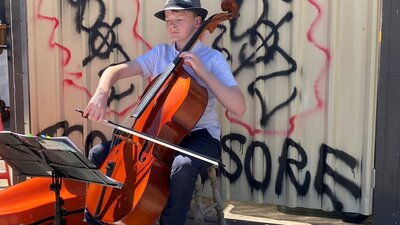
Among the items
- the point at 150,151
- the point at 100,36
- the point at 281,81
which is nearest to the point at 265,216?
the point at 281,81

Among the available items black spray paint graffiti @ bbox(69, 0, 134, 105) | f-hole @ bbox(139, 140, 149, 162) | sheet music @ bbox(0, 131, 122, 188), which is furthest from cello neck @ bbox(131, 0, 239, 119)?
black spray paint graffiti @ bbox(69, 0, 134, 105)

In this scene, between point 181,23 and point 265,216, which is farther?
point 265,216

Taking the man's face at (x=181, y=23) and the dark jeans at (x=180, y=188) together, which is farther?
the man's face at (x=181, y=23)

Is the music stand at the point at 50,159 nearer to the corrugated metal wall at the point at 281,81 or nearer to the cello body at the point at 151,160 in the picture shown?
the cello body at the point at 151,160

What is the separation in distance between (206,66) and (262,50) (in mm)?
769

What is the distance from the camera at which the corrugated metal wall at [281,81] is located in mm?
3676

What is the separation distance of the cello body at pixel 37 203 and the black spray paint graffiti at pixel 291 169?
3.59ft

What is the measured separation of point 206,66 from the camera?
3242 millimetres

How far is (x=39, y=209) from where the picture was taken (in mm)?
3328

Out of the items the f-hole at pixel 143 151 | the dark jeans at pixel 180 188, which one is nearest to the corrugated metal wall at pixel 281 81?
the dark jeans at pixel 180 188

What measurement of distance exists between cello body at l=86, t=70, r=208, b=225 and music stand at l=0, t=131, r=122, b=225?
0.21 metres

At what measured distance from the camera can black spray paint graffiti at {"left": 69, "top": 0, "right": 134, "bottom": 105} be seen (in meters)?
4.26

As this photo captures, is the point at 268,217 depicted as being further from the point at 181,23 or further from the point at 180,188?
the point at 181,23

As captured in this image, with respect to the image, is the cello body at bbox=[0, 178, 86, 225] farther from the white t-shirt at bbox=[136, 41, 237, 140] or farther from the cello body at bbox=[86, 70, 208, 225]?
the white t-shirt at bbox=[136, 41, 237, 140]
